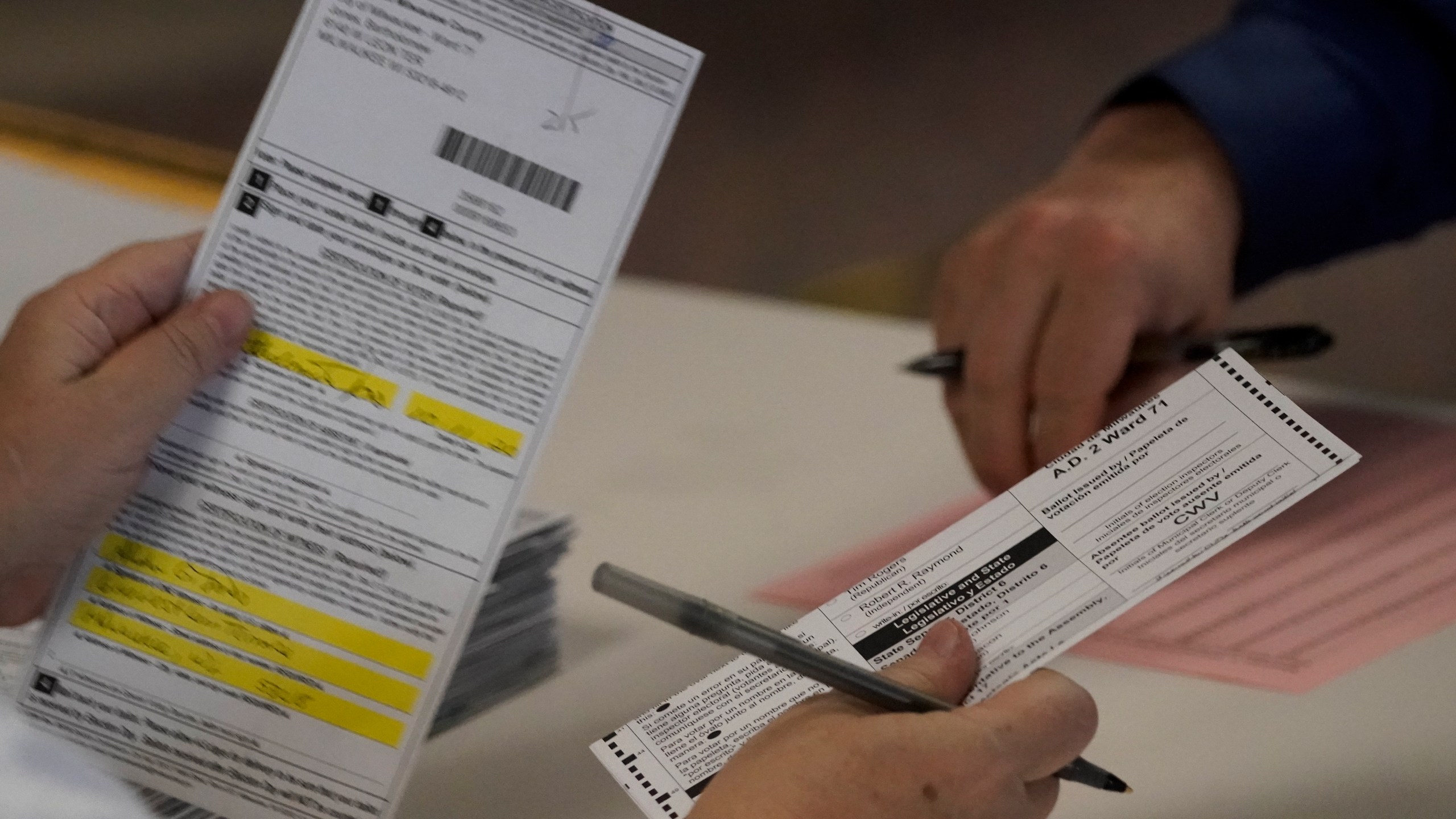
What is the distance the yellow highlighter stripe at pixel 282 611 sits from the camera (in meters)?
0.39

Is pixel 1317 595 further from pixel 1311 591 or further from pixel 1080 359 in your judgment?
pixel 1080 359

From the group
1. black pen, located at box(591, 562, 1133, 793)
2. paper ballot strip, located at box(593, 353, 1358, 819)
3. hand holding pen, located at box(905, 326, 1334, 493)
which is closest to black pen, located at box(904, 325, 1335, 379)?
hand holding pen, located at box(905, 326, 1334, 493)

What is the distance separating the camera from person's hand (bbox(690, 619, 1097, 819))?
0.32 m

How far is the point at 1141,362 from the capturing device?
51 centimetres

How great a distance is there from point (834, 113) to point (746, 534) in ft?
2.55

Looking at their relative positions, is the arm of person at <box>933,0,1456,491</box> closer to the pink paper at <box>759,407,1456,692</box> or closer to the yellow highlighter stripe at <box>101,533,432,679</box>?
the pink paper at <box>759,407,1456,692</box>

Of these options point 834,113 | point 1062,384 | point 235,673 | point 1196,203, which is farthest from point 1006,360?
point 834,113

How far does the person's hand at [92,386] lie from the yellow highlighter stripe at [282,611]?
1.1 inches

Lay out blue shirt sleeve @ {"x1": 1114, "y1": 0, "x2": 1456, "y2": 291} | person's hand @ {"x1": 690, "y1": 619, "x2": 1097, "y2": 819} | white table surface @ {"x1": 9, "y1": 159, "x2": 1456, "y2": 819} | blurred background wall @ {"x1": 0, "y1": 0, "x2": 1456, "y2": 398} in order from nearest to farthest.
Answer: person's hand @ {"x1": 690, "y1": 619, "x2": 1097, "y2": 819} < white table surface @ {"x1": 9, "y1": 159, "x2": 1456, "y2": 819} < blue shirt sleeve @ {"x1": 1114, "y1": 0, "x2": 1456, "y2": 291} < blurred background wall @ {"x1": 0, "y1": 0, "x2": 1456, "y2": 398}

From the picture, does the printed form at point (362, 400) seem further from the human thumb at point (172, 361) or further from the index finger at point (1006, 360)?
the index finger at point (1006, 360)

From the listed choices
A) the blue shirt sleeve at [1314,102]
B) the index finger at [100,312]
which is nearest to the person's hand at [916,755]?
the index finger at [100,312]

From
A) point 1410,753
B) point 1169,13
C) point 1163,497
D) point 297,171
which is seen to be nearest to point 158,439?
point 297,171

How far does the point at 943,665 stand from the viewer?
348mm

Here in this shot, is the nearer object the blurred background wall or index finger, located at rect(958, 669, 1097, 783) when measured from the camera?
index finger, located at rect(958, 669, 1097, 783)
